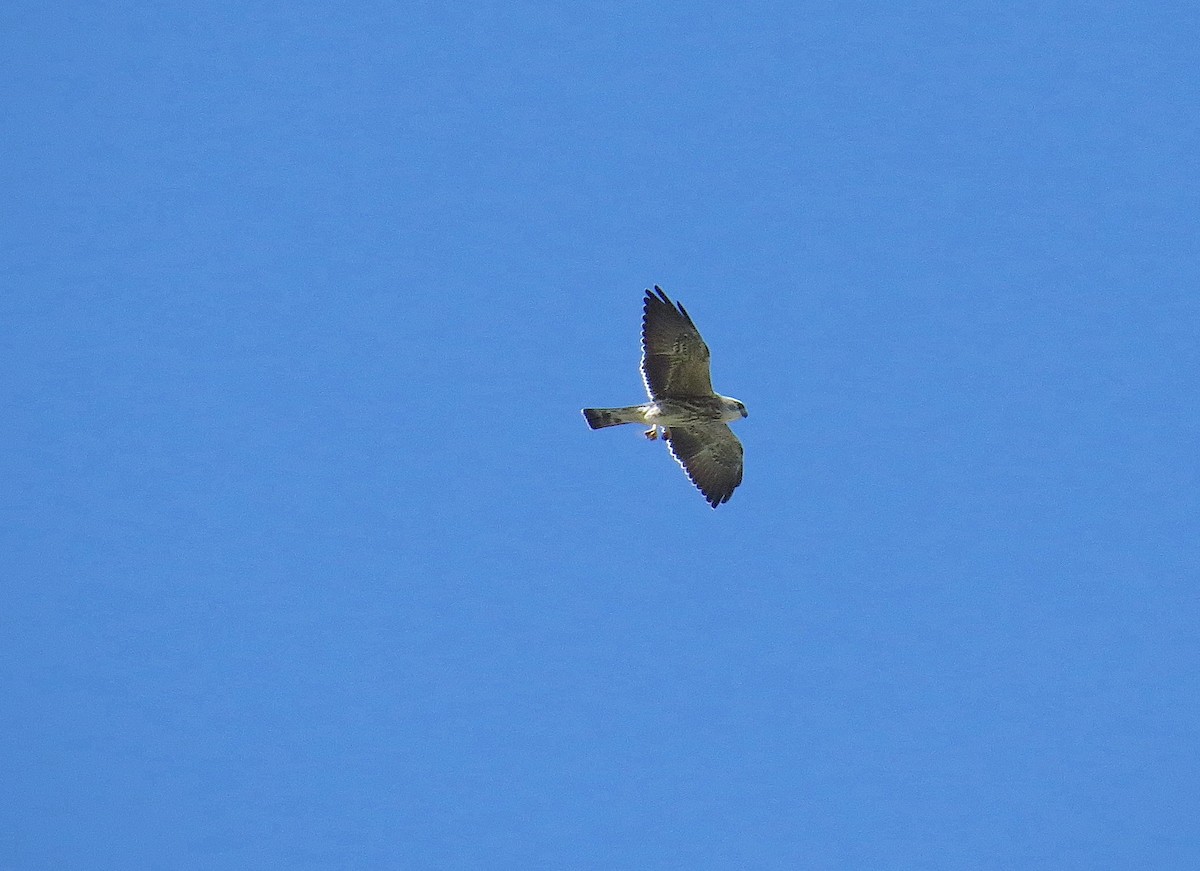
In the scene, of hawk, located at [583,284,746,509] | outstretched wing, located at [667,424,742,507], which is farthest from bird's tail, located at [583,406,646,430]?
outstretched wing, located at [667,424,742,507]

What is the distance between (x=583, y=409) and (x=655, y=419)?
102cm

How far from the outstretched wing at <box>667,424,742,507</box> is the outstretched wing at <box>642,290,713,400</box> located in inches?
29.0

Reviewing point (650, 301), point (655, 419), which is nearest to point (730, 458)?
point (655, 419)

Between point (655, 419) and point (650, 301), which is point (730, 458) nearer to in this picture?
point (655, 419)

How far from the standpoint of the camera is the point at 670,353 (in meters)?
18.7

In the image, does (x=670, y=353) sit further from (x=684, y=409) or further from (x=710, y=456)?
(x=710, y=456)

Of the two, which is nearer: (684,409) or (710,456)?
(684,409)

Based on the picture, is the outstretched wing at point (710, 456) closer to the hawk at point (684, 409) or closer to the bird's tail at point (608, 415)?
the hawk at point (684, 409)

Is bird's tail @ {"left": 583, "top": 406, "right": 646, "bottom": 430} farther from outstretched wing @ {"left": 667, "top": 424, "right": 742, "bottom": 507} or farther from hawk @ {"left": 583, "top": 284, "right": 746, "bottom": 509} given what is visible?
outstretched wing @ {"left": 667, "top": 424, "right": 742, "bottom": 507}

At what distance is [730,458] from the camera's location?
19.9 meters

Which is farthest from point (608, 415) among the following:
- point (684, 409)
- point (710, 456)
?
point (710, 456)

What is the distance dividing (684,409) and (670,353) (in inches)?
33.5

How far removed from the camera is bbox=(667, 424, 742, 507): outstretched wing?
768 inches

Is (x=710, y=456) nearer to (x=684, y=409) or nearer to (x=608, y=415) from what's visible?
(x=684, y=409)
